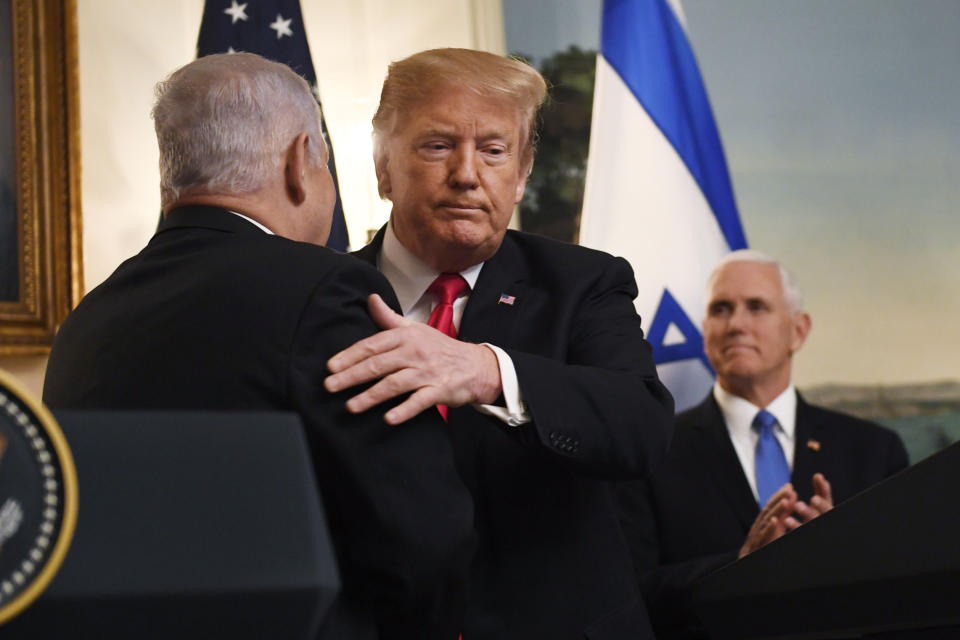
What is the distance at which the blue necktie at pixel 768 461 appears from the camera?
349 centimetres

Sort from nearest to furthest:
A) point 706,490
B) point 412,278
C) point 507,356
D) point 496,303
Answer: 1. point 507,356
2. point 496,303
3. point 412,278
4. point 706,490

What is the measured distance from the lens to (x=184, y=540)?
1.71ft

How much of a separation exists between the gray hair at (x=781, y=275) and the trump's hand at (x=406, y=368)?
2.58 meters

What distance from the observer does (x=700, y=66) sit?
4.59 metres

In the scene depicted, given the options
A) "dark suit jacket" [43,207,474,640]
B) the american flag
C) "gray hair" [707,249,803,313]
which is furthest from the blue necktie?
"dark suit jacket" [43,207,474,640]

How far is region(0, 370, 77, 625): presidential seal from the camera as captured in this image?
0.47 m

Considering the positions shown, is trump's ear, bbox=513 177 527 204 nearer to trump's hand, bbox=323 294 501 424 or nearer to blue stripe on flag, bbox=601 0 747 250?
trump's hand, bbox=323 294 501 424

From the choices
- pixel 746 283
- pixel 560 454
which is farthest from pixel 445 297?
pixel 746 283

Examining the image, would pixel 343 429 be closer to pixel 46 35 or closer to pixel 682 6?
pixel 46 35

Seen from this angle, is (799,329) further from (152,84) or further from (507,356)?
(507,356)

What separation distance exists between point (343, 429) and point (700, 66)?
3728 millimetres

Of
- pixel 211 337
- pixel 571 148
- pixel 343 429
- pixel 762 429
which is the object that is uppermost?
pixel 571 148

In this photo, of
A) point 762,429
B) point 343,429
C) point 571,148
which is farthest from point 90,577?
point 571,148

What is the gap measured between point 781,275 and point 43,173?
2506 mm
